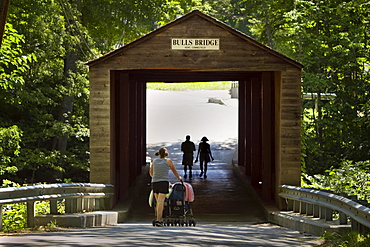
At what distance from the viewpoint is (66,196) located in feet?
40.3

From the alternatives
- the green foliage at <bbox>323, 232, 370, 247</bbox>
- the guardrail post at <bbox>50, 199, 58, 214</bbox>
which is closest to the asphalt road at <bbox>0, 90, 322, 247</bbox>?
the green foliage at <bbox>323, 232, 370, 247</bbox>

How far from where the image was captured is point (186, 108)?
52406 millimetres

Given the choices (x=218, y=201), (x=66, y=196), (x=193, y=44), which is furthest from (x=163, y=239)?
(x=218, y=201)

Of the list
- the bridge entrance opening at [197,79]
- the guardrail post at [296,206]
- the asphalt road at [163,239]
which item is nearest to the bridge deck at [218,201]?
the bridge entrance opening at [197,79]

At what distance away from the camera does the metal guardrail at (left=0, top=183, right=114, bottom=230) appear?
1036 cm

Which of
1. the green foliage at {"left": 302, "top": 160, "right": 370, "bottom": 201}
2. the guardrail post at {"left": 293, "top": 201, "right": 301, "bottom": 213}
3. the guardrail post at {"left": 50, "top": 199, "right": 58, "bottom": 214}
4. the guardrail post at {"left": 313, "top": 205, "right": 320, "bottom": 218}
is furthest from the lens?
the green foliage at {"left": 302, "top": 160, "right": 370, "bottom": 201}

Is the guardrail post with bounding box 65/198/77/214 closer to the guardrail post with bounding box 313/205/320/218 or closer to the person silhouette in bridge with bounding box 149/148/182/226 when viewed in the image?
the person silhouette in bridge with bounding box 149/148/182/226

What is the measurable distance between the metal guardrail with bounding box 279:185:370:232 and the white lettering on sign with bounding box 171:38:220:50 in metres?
3.56

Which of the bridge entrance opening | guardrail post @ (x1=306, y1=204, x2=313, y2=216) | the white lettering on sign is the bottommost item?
guardrail post @ (x1=306, y1=204, x2=313, y2=216)

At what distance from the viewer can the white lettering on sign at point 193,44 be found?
1627 cm

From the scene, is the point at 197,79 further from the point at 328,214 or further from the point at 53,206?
the point at 328,214

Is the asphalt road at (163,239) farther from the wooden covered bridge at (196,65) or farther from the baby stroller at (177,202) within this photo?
the wooden covered bridge at (196,65)

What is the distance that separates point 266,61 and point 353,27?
12.1 meters

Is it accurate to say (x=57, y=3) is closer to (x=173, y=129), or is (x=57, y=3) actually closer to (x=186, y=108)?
(x=173, y=129)
